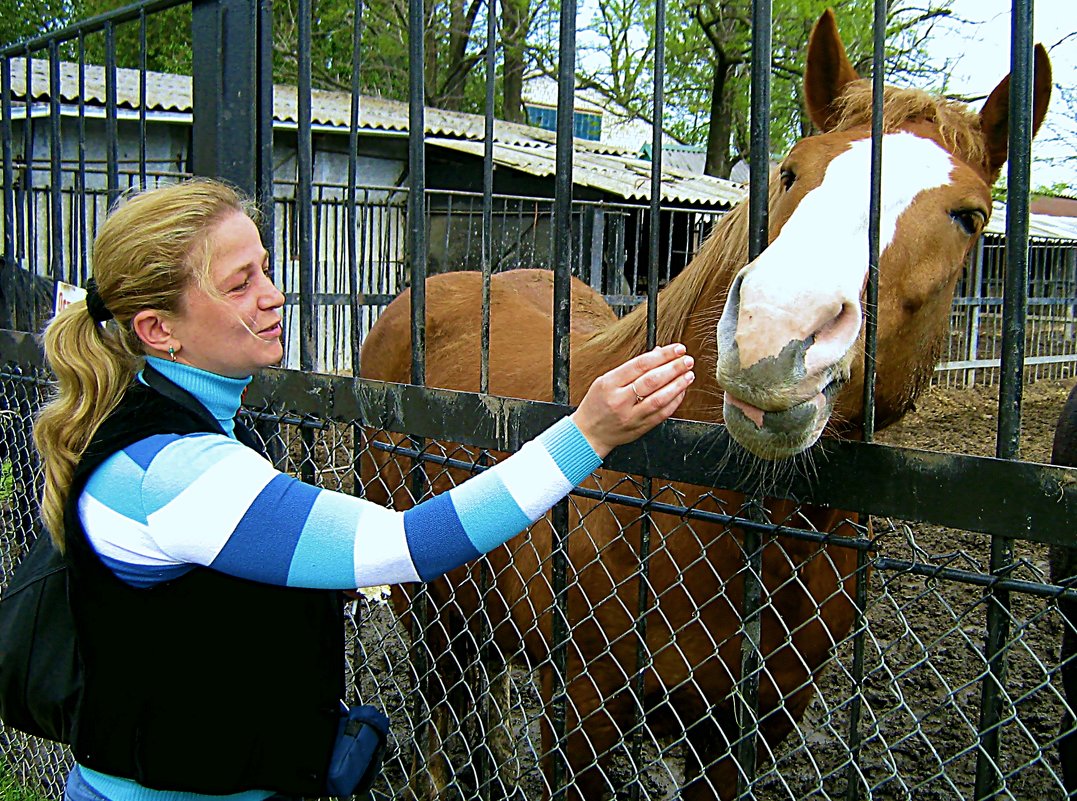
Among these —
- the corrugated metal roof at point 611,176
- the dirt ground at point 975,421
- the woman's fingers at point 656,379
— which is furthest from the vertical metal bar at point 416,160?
the corrugated metal roof at point 611,176

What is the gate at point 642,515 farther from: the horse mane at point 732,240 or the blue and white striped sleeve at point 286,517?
the blue and white striped sleeve at point 286,517

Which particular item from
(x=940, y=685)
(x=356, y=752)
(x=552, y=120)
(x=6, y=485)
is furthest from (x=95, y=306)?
(x=552, y=120)

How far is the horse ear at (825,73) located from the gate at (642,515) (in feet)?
1.70

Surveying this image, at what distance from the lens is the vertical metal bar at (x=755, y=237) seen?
1.63 meters

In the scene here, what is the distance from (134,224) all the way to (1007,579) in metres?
1.57

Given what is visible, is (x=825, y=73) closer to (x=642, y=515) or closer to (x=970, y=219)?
→ (x=970, y=219)

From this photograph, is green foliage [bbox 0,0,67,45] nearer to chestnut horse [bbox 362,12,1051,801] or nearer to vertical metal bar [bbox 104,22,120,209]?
vertical metal bar [bbox 104,22,120,209]

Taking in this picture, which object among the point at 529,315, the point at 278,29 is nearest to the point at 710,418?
the point at 529,315

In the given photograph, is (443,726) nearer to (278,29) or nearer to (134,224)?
(134,224)

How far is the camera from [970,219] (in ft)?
5.82

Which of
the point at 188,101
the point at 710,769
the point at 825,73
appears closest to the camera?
the point at 825,73

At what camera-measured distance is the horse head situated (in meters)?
1.41

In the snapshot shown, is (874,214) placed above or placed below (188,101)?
below

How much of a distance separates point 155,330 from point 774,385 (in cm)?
108
